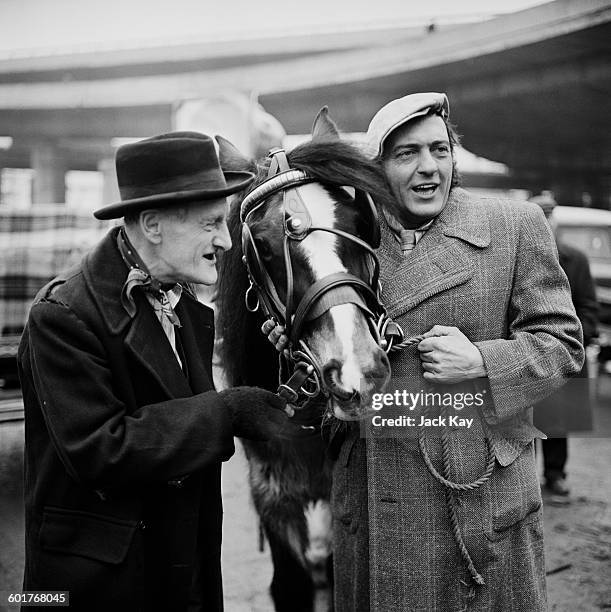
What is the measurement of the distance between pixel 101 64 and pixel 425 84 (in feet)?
5.18

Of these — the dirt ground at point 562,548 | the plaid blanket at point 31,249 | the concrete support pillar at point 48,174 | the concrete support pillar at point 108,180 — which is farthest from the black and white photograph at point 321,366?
the plaid blanket at point 31,249

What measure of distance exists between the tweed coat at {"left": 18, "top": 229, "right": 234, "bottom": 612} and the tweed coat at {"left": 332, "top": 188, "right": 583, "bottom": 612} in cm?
47

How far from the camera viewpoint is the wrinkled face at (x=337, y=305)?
4.04 feet

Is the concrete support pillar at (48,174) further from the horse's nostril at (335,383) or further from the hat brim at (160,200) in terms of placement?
the horse's nostril at (335,383)

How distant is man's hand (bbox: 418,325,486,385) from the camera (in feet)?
4.36

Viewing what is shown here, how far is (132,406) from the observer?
4.01ft

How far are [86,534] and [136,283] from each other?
20.9 inches

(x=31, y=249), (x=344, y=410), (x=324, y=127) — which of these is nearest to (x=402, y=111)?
(x=324, y=127)

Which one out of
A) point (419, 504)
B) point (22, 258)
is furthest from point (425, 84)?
point (22, 258)

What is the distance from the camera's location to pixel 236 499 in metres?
3.46

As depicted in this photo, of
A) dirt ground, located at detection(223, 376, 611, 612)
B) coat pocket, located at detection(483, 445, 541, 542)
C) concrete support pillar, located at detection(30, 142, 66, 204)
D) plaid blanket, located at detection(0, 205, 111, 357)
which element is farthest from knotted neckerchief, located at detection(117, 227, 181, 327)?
plaid blanket, located at detection(0, 205, 111, 357)

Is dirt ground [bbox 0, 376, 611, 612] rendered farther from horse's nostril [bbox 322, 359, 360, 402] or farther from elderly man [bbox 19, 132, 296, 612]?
horse's nostril [bbox 322, 359, 360, 402]

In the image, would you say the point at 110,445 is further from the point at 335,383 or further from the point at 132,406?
the point at 335,383

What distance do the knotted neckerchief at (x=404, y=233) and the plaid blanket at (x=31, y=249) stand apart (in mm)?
2806
